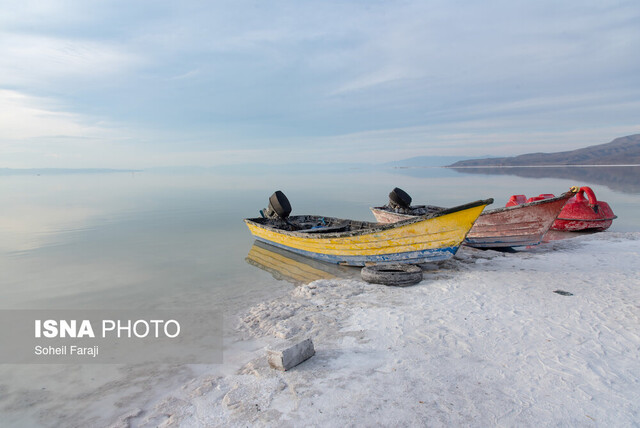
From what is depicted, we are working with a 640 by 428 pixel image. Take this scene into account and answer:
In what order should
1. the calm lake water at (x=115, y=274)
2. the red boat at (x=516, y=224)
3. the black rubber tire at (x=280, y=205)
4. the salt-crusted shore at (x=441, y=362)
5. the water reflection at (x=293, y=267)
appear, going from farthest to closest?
the black rubber tire at (x=280, y=205), the red boat at (x=516, y=224), the water reflection at (x=293, y=267), the calm lake water at (x=115, y=274), the salt-crusted shore at (x=441, y=362)

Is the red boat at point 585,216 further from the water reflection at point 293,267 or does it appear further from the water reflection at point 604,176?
the water reflection at point 604,176

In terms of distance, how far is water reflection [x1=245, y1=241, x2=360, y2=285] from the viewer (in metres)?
11.4

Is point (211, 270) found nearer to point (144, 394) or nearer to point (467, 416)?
point (144, 394)

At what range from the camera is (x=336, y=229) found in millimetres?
13859

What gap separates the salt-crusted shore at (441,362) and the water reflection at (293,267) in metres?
2.51

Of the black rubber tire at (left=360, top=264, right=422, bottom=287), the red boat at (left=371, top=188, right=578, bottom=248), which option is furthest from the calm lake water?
the red boat at (left=371, top=188, right=578, bottom=248)

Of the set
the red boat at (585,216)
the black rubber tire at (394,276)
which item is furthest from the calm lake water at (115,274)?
the red boat at (585,216)

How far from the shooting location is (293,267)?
41.9 feet

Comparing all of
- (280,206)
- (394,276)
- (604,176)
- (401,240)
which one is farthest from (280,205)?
(604,176)

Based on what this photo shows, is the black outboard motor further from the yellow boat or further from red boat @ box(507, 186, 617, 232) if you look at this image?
red boat @ box(507, 186, 617, 232)

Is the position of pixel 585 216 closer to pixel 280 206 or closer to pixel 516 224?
pixel 516 224

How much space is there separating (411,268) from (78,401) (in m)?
7.62

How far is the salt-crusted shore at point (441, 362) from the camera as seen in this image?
13.4 ft

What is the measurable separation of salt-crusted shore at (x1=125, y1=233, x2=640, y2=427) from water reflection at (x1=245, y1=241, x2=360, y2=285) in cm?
251
